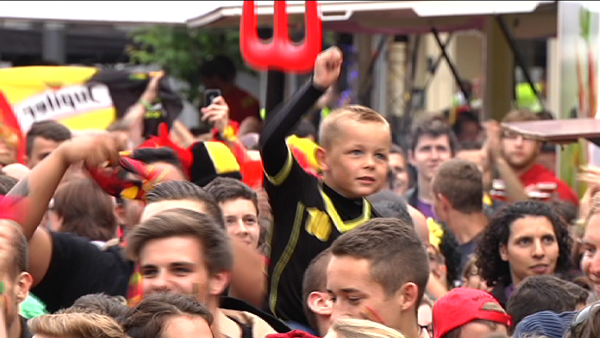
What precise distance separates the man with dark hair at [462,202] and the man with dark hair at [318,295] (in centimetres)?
338

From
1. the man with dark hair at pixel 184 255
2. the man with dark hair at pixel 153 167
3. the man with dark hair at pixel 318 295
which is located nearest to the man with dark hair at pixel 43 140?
the man with dark hair at pixel 153 167

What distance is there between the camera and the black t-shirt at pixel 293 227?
5.47m

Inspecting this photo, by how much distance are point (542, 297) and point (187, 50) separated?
1636 cm

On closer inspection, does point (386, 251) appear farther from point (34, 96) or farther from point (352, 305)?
point (34, 96)

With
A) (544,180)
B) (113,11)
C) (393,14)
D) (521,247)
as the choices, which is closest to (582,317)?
(521,247)

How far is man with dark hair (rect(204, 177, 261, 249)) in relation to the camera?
642cm

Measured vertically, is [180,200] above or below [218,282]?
above

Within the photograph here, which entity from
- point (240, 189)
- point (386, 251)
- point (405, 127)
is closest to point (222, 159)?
point (240, 189)

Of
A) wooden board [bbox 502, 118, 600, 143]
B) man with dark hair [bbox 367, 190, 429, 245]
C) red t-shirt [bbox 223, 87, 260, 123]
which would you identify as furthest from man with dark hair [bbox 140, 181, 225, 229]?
red t-shirt [bbox 223, 87, 260, 123]

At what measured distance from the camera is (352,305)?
184 inches

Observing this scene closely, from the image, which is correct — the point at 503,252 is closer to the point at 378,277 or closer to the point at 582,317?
the point at 378,277

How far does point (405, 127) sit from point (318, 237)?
12795 mm

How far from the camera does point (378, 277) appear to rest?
15.5 feet

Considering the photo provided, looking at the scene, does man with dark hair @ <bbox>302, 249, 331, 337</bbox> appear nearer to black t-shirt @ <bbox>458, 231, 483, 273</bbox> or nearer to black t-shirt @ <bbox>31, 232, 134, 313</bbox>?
black t-shirt @ <bbox>31, 232, 134, 313</bbox>
